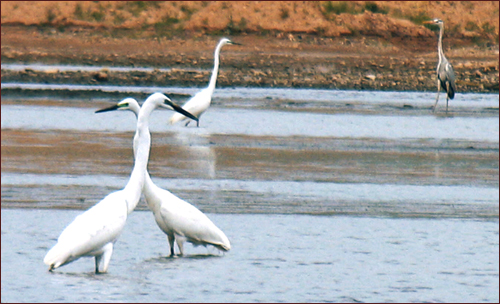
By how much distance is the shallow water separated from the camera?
694cm

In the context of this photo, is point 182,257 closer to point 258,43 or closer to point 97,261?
point 97,261

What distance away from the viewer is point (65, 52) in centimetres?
3303

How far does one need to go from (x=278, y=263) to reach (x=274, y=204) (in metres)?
2.39

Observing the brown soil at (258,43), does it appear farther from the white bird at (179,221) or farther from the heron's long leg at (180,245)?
the white bird at (179,221)

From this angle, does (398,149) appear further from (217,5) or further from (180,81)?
(217,5)

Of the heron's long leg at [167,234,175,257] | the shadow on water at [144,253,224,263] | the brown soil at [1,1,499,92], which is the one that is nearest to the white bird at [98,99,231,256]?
the heron's long leg at [167,234,175,257]

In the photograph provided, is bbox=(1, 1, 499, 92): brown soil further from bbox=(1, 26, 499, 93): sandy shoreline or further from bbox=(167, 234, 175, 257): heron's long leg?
bbox=(167, 234, 175, 257): heron's long leg

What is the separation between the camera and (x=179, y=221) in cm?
788

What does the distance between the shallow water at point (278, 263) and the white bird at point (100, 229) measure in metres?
0.18

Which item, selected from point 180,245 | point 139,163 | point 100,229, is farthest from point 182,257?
point 100,229

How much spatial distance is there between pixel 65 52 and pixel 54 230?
2523 centimetres

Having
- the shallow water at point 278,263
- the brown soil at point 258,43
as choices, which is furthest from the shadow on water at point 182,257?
the brown soil at point 258,43

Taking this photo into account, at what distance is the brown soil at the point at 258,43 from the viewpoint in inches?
1102

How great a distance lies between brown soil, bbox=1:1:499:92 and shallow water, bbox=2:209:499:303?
1724 cm
